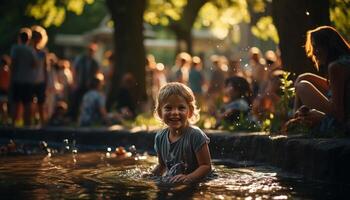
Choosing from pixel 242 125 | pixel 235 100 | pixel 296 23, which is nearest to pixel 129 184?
pixel 242 125

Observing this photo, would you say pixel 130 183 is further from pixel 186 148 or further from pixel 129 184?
pixel 186 148

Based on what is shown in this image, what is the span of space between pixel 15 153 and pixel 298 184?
5.01 meters

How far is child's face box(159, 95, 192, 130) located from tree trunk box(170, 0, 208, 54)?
21483mm

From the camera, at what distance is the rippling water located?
6.44m

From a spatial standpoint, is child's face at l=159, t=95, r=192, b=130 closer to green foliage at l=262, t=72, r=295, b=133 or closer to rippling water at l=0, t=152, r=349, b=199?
rippling water at l=0, t=152, r=349, b=199

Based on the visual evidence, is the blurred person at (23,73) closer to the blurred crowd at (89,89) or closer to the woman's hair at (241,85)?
the blurred crowd at (89,89)

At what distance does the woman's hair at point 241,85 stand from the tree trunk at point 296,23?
1523mm

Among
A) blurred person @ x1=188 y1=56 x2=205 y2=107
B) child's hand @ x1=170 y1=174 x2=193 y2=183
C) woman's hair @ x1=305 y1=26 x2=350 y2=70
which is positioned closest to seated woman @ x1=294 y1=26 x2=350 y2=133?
woman's hair @ x1=305 y1=26 x2=350 y2=70

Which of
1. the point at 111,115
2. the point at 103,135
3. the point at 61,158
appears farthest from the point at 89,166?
the point at 111,115

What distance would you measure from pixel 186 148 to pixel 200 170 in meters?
0.29

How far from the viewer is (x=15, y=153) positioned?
36.1ft

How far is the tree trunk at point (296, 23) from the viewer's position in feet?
35.9

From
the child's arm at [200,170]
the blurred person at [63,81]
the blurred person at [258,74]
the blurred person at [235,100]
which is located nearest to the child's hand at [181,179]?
the child's arm at [200,170]

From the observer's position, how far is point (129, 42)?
18531 mm
